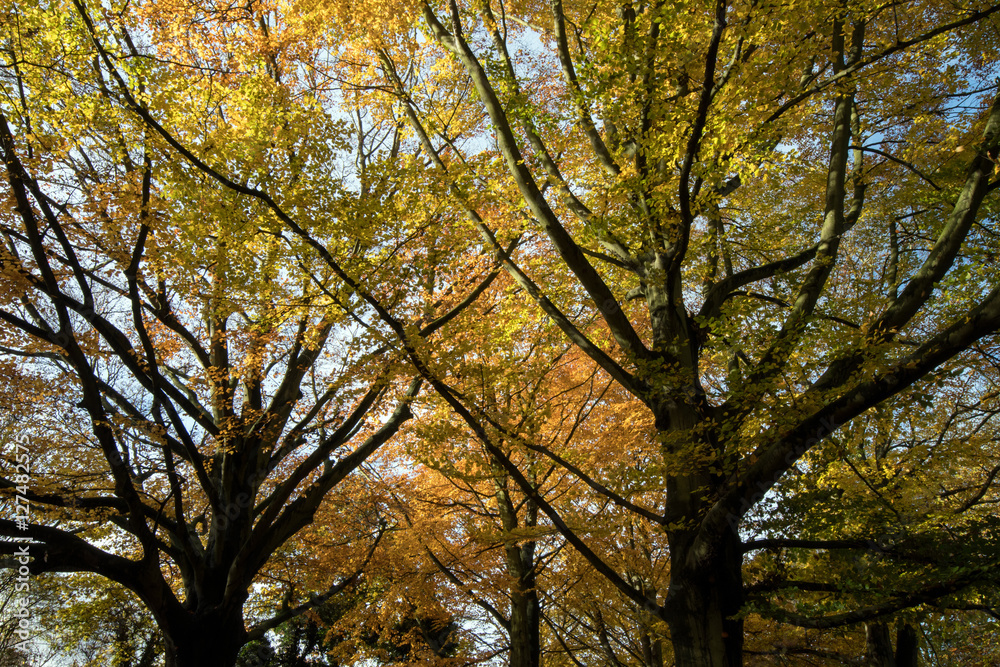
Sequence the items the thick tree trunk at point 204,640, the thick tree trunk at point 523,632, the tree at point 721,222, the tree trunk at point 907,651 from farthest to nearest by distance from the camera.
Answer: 1. the tree trunk at point 907,651
2. the thick tree trunk at point 523,632
3. the thick tree trunk at point 204,640
4. the tree at point 721,222

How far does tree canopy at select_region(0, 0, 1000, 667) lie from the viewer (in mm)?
3926

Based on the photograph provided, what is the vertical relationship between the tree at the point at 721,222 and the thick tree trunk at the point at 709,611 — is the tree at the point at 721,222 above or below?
above

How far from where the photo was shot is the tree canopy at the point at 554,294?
3926 millimetres

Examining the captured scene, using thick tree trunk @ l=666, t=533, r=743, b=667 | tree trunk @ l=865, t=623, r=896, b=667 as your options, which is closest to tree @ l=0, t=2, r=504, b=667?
thick tree trunk @ l=666, t=533, r=743, b=667

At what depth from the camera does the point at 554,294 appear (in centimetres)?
591

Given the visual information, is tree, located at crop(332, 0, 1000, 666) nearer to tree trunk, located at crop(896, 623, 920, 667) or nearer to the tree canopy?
the tree canopy

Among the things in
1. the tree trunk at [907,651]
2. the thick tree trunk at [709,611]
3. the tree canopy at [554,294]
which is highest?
the tree canopy at [554,294]

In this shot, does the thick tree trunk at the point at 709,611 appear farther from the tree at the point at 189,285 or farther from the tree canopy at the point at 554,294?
the tree at the point at 189,285

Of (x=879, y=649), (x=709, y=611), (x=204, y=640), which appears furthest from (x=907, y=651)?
(x=204, y=640)

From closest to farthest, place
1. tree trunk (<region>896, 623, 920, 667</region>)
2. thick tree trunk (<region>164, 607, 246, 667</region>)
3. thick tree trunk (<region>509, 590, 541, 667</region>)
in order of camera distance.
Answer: thick tree trunk (<region>164, 607, 246, 667</region>) → thick tree trunk (<region>509, 590, 541, 667</region>) → tree trunk (<region>896, 623, 920, 667</region>)

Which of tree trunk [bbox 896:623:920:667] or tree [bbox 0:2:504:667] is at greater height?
tree [bbox 0:2:504:667]

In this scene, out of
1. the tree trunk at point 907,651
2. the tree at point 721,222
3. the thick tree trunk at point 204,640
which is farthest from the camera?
the tree trunk at point 907,651

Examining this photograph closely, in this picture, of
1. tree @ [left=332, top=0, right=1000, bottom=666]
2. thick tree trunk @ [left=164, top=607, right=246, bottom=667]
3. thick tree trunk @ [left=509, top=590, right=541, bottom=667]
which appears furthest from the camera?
thick tree trunk @ [left=509, top=590, right=541, bottom=667]

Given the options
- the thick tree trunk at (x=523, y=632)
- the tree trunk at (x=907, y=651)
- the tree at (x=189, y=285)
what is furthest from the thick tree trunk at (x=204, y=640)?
the tree trunk at (x=907, y=651)
